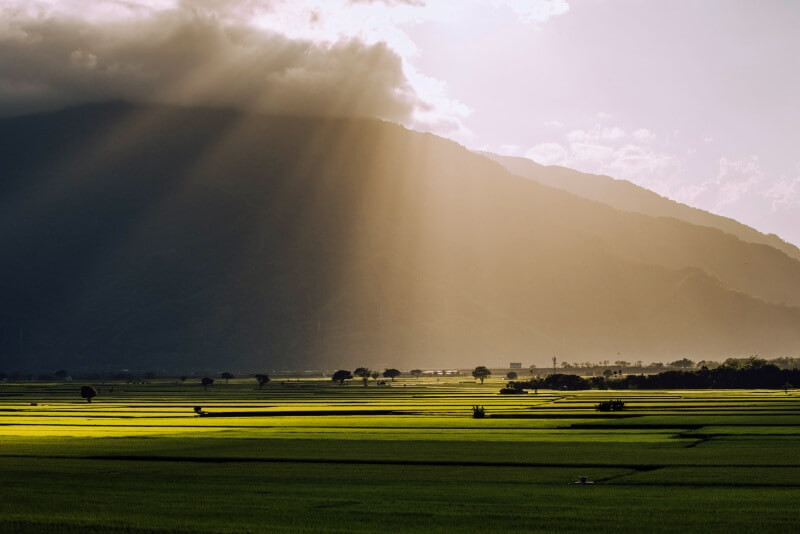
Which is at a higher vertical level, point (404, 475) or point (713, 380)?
point (713, 380)

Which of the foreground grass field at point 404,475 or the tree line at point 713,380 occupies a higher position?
the tree line at point 713,380

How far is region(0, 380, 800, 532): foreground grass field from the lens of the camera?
1393 inches

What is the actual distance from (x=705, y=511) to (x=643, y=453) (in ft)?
73.4

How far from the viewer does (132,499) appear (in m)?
40.8

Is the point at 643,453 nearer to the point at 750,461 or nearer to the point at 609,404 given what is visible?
the point at 750,461

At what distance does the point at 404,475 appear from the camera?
48.0 meters

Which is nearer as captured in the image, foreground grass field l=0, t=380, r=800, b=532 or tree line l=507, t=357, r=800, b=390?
foreground grass field l=0, t=380, r=800, b=532

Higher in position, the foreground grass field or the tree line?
the tree line

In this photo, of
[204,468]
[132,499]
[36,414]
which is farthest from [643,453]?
[36,414]

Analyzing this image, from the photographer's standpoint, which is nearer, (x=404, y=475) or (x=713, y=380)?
(x=404, y=475)

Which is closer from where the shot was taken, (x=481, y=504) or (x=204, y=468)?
(x=481, y=504)

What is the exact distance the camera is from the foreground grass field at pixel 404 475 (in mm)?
35375

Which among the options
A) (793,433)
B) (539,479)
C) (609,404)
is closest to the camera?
(539,479)

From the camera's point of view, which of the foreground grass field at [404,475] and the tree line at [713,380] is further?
the tree line at [713,380]
